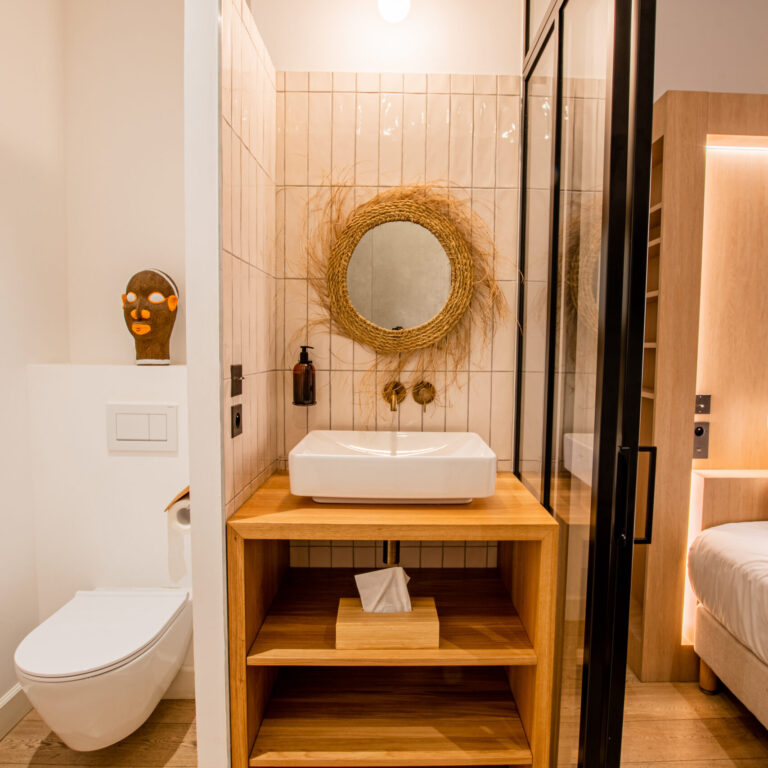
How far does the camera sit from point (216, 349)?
1.41 meters

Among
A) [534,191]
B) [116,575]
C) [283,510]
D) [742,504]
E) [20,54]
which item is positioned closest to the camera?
[742,504]

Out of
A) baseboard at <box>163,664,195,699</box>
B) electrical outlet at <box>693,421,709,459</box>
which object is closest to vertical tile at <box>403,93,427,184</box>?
electrical outlet at <box>693,421,709,459</box>

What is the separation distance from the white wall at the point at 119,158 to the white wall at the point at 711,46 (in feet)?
5.58

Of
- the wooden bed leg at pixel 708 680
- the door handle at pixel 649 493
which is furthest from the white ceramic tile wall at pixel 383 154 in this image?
the wooden bed leg at pixel 708 680

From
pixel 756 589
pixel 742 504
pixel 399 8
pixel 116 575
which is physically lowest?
pixel 116 575

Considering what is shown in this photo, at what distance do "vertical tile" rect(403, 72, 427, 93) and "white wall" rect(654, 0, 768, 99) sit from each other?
931 millimetres

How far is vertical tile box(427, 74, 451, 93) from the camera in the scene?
1.99 m

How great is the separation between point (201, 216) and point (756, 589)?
158 centimetres

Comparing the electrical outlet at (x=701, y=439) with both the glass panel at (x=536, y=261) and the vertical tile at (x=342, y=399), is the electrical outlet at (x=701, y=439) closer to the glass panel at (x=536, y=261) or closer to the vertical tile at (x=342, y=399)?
the glass panel at (x=536, y=261)

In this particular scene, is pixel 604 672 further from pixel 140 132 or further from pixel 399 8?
pixel 140 132

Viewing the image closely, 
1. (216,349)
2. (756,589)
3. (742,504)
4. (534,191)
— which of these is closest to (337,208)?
(534,191)

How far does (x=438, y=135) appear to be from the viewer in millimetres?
2006

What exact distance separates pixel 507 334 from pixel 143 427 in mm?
1343

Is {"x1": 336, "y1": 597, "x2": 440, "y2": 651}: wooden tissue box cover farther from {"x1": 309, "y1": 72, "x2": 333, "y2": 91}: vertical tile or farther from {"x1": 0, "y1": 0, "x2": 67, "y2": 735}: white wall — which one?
{"x1": 309, "y1": 72, "x2": 333, "y2": 91}: vertical tile
